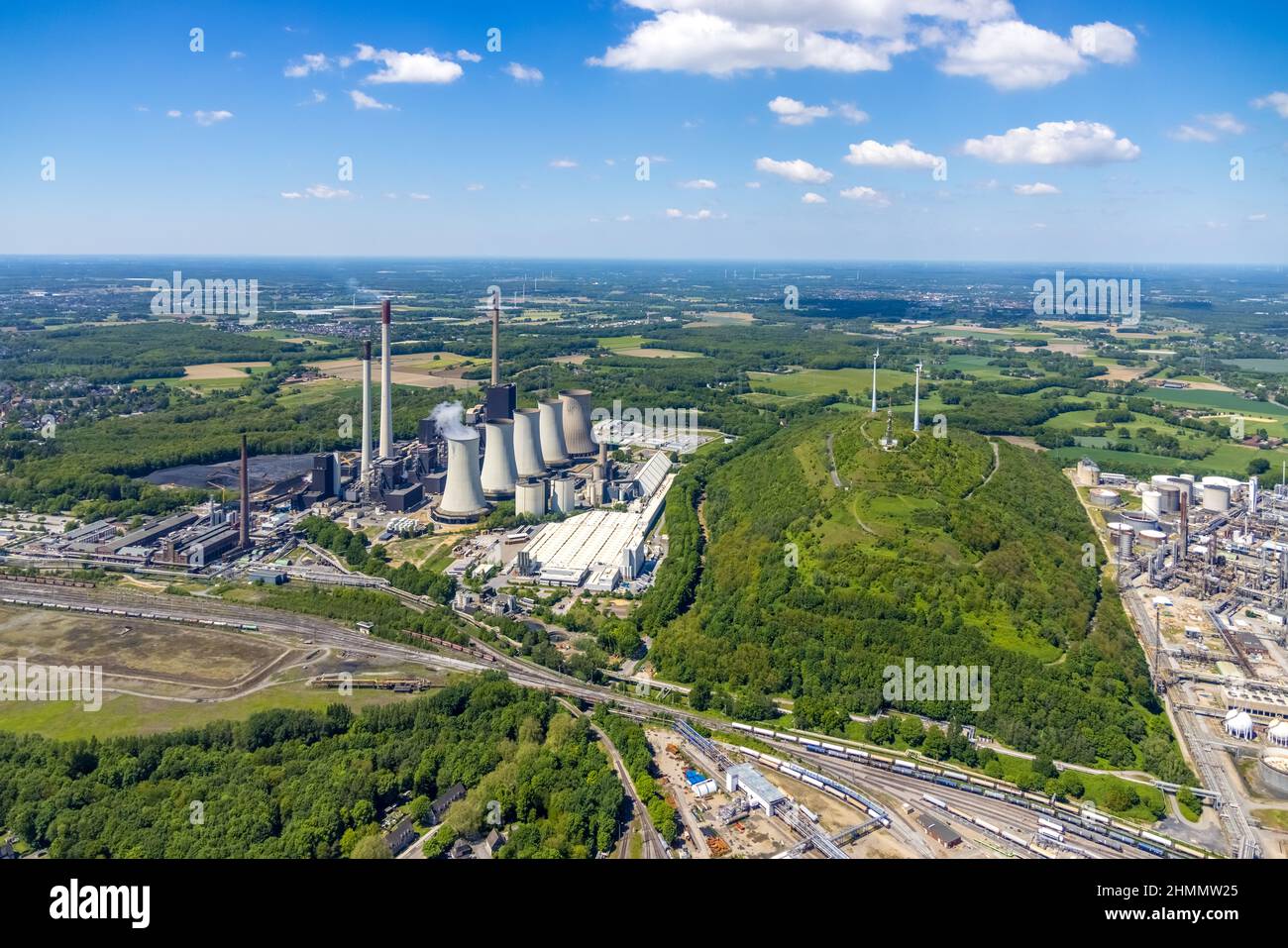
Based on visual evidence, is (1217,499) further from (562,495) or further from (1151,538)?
(562,495)

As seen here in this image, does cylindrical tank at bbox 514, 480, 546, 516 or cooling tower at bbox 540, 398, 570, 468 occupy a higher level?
cooling tower at bbox 540, 398, 570, 468

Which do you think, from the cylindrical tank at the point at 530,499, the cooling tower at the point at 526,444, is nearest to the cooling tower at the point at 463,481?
the cylindrical tank at the point at 530,499

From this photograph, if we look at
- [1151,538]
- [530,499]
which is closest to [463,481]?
[530,499]

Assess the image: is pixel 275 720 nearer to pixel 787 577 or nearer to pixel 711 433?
pixel 787 577

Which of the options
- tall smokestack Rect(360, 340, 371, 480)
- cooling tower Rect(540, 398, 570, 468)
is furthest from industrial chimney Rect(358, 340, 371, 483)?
cooling tower Rect(540, 398, 570, 468)

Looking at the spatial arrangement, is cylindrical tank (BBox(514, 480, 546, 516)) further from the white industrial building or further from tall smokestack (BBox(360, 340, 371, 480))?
the white industrial building

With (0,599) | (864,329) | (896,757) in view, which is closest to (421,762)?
(896,757)
